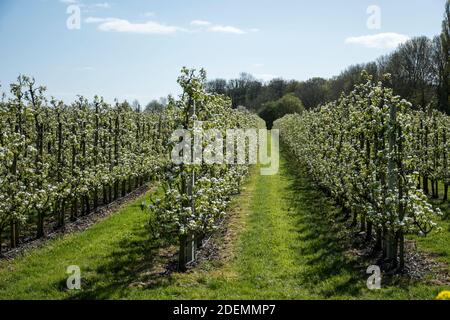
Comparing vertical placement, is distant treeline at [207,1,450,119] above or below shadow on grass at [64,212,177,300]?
above

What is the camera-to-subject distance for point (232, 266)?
11547mm

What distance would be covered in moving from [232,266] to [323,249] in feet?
10.0

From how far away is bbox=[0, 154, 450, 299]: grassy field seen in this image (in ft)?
31.4

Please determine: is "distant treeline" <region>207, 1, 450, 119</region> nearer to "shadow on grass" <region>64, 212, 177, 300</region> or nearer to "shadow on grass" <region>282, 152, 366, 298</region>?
"shadow on grass" <region>282, 152, 366, 298</region>

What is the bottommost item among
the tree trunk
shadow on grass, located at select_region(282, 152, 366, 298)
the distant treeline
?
shadow on grass, located at select_region(282, 152, 366, 298)

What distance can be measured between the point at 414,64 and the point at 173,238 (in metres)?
50.9

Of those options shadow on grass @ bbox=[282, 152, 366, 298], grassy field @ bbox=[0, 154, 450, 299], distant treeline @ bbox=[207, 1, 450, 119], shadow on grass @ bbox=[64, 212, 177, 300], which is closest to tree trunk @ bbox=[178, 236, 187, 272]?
grassy field @ bbox=[0, 154, 450, 299]

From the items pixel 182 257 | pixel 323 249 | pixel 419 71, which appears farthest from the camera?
pixel 419 71

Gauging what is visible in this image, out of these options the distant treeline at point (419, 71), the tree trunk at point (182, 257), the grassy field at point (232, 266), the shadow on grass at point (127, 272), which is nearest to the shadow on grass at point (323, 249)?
the grassy field at point (232, 266)

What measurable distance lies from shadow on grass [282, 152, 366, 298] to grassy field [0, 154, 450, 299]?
0.02 meters

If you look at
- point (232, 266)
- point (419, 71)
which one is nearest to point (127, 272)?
point (232, 266)

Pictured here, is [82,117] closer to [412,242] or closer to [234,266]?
[234,266]

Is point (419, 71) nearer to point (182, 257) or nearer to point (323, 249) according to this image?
point (323, 249)
